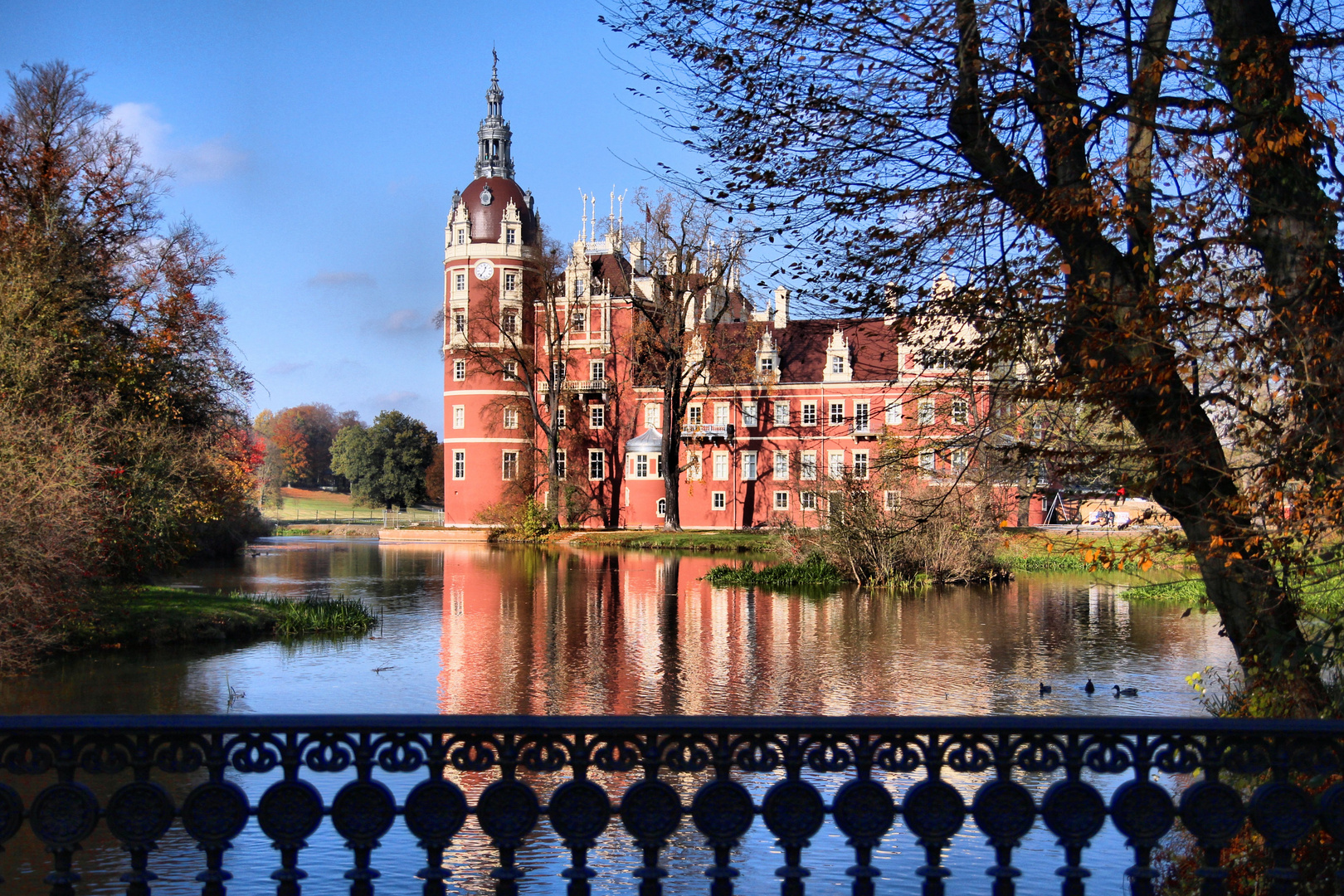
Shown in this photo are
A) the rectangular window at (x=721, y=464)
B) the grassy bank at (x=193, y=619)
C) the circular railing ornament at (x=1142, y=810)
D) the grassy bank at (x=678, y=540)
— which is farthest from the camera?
the rectangular window at (x=721, y=464)

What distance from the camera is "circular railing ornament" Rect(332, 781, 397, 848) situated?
3.69 m

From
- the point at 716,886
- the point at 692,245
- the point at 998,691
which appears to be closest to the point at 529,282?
the point at 692,245

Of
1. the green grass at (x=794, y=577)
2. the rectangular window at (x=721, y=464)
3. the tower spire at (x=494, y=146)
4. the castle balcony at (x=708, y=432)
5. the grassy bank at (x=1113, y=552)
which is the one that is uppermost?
the tower spire at (x=494, y=146)

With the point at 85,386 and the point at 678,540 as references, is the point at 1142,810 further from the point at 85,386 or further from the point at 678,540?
the point at 678,540

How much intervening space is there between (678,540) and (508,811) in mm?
38261

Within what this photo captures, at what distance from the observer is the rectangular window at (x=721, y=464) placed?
169 feet

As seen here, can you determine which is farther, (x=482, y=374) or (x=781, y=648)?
(x=482, y=374)

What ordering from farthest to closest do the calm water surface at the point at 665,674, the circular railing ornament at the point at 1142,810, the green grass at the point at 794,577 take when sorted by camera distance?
the green grass at the point at 794,577 → the calm water surface at the point at 665,674 → the circular railing ornament at the point at 1142,810

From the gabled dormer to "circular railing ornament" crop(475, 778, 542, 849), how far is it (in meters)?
46.7

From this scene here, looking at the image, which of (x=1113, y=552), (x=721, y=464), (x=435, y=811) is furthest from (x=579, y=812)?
(x=721, y=464)

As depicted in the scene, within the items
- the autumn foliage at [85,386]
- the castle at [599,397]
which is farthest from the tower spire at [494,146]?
the autumn foliage at [85,386]

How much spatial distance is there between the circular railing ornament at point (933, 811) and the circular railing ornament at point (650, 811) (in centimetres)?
80

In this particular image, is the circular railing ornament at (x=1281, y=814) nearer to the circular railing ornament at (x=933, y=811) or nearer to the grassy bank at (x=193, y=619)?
the circular railing ornament at (x=933, y=811)

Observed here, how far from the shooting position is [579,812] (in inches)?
147
